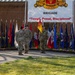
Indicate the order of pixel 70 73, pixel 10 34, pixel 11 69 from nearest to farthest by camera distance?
pixel 70 73, pixel 11 69, pixel 10 34

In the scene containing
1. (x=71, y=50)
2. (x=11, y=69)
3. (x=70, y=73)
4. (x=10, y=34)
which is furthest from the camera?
(x=10, y=34)

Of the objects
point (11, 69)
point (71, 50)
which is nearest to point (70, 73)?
point (11, 69)

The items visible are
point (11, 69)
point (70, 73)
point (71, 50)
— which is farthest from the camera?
point (71, 50)

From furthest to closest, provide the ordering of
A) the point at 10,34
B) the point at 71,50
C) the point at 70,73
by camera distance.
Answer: the point at 10,34
the point at 71,50
the point at 70,73

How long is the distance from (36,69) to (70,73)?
5.01 ft

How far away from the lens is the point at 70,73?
10766mm

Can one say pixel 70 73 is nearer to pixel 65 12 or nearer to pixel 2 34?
pixel 65 12

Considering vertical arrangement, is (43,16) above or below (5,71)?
above

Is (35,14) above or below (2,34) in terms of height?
above

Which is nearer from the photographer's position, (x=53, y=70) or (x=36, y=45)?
(x=53, y=70)

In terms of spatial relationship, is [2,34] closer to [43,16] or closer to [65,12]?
[43,16]

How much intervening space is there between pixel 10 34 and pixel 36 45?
2.05 metres

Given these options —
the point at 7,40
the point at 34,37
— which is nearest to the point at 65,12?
the point at 34,37

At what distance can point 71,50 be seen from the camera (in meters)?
19.4
